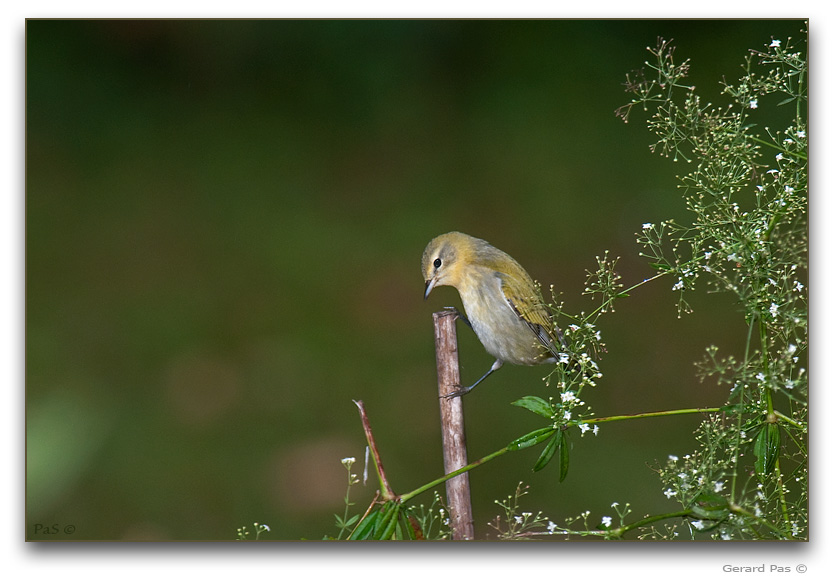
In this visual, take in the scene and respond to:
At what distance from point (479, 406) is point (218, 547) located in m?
0.71

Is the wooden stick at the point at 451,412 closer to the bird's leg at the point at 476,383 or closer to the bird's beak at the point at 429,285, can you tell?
the bird's leg at the point at 476,383

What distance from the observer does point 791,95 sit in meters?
1.88

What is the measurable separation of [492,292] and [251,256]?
1.97ft

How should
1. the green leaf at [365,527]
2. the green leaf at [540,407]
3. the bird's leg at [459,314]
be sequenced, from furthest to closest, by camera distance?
the bird's leg at [459,314], the green leaf at [365,527], the green leaf at [540,407]

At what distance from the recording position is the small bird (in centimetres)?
194

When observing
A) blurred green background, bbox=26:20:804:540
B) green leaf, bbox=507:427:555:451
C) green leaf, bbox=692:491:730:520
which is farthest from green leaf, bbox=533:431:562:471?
green leaf, bbox=692:491:730:520

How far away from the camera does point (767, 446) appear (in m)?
1.74

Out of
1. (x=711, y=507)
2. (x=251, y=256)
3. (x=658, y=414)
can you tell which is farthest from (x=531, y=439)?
(x=251, y=256)

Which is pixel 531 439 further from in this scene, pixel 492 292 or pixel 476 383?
pixel 492 292

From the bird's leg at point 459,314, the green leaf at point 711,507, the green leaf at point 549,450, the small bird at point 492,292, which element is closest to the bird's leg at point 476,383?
the small bird at point 492,292

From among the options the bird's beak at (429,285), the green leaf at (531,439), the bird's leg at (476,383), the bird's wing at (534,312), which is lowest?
the green leaf at (531,439)

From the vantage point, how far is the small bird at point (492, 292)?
1938mm

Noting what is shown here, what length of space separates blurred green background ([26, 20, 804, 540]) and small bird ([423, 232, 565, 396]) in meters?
0.04

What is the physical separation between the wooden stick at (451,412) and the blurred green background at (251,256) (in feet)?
0.29
